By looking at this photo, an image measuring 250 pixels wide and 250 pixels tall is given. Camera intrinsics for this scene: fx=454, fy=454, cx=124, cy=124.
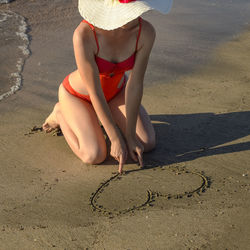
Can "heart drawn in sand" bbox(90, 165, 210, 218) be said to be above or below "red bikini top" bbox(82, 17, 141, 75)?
below

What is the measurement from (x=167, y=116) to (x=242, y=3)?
5244mm

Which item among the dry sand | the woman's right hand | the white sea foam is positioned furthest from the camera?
the white sea foam

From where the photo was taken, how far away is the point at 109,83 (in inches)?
157

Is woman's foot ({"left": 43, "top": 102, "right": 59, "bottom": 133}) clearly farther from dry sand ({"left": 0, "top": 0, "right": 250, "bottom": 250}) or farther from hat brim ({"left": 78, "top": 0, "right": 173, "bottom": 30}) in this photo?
hat brim ({"left": 78, "top": 0, "right": 173, "bottom": 30})

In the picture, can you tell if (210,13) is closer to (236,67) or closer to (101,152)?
(236,67)

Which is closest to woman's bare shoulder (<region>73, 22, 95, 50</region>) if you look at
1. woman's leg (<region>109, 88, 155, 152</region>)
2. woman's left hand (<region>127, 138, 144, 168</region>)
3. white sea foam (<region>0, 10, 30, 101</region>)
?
woman's leg (<region>109, 88, 155, 152</region>)

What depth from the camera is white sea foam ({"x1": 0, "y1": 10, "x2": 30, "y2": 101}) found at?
5.48 metres

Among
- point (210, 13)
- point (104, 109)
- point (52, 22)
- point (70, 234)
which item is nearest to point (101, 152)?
point (104, 109)

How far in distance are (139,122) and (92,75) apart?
765 millimetres

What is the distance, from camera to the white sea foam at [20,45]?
5.48 m

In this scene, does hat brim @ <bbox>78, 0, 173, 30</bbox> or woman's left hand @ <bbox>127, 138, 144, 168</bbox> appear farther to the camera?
woman's left hand @ <bbox>127, 138, 144, 168</bbox>

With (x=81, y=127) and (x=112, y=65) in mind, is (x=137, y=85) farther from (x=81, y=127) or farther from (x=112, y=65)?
(x=81, y=127)

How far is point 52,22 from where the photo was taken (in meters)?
8.07

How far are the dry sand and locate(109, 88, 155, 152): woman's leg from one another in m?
0.13
